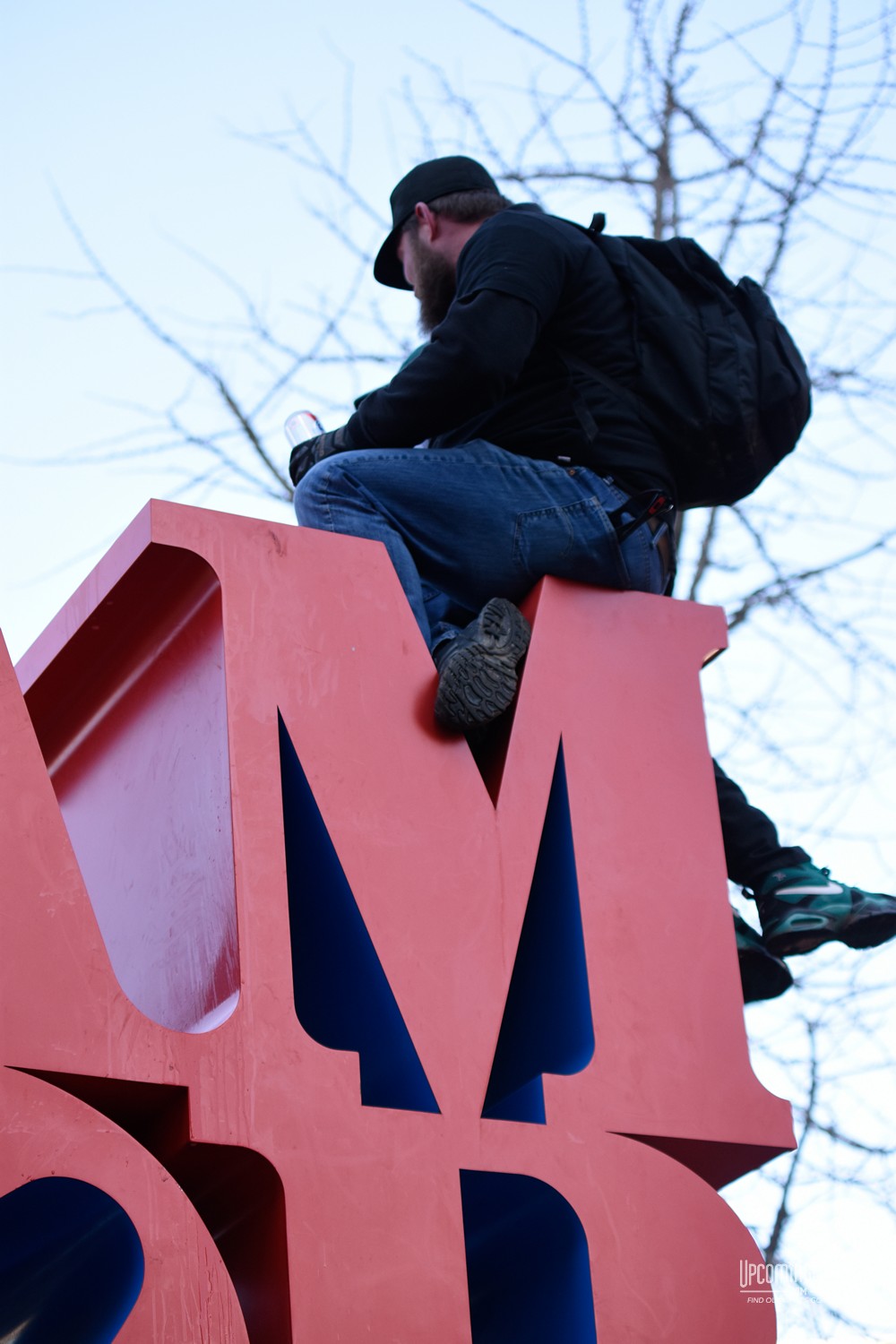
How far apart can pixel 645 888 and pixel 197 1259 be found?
1167 mm

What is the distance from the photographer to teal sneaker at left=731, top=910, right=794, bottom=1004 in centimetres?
379

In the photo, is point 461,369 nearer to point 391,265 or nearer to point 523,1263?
point 391,265

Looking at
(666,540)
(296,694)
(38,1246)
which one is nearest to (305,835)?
(296,694)

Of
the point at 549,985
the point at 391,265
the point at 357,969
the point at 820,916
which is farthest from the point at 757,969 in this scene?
the point at 391,265

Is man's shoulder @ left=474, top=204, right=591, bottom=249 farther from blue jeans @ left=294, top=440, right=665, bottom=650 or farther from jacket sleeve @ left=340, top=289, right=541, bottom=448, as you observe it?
blue jeans @ left=294, top=440, right=665, bottom=650

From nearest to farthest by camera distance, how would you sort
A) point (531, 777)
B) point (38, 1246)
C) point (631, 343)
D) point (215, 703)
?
1. point (38, 1246)
2. point (215, 703)
3. point (531, 777)
4. point (631, 343)

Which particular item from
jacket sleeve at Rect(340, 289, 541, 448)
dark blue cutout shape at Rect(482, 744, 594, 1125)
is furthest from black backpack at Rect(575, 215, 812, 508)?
dark blue cutout shape at Rect(482, 744, 594, 1125)

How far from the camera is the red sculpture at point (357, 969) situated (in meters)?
2.62

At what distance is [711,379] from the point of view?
3604 millimetres

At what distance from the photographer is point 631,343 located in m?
3.60

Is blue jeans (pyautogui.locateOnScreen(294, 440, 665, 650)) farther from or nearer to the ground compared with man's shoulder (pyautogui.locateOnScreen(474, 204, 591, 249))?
nearer to the ground

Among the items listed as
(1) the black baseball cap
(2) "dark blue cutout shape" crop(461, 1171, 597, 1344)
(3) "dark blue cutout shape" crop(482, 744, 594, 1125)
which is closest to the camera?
(2) "dark blue cutout shape" crop(461, 1171, 597, 1344)

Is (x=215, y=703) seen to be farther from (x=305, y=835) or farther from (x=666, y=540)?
(x=666, y=540)

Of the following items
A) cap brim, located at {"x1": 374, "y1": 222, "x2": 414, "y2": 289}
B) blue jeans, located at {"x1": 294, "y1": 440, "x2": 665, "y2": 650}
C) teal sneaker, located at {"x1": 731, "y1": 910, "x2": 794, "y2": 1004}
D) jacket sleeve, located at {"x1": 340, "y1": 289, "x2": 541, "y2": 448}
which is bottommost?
teal sneaker, located at {"x1": 731, "y1": 910, "x2": 794, "y2": 1004}
